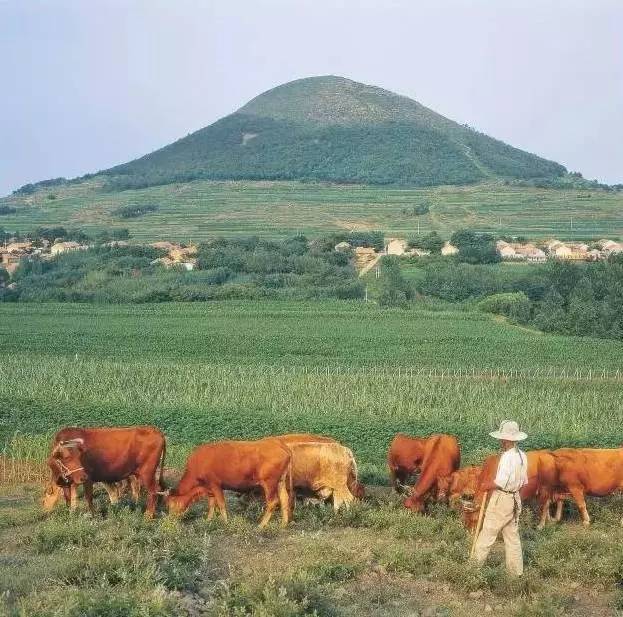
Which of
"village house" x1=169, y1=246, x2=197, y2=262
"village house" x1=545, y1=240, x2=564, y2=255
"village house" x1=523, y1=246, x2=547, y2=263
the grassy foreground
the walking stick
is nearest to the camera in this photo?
the grassy foreground

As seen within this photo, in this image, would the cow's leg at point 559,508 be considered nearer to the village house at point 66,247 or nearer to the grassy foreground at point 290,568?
the grassy foreground at point 290,568

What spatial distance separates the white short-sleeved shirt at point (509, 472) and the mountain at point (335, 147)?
12369cm

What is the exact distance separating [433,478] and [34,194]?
5569 inches

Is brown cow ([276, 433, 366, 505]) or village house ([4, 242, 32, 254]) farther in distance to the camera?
village house ([4, 242, 32, 254])

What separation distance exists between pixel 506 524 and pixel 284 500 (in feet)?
11.0

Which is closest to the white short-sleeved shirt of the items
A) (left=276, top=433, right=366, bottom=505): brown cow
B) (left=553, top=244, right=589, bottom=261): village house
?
(left=276, top=433, right=366, bottom=505): brown cow

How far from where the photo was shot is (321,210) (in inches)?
4311

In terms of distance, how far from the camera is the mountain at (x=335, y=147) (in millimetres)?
137875

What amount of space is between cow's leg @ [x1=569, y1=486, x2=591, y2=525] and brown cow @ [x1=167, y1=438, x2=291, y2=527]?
13.5ft

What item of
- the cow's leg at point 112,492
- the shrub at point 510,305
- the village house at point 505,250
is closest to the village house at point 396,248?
the village house at point 505,250

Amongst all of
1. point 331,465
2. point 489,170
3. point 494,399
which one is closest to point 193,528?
point 331,465

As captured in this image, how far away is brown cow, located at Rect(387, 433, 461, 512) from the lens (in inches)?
556

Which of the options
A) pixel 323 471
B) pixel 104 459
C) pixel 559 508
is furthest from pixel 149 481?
pixel 559 508

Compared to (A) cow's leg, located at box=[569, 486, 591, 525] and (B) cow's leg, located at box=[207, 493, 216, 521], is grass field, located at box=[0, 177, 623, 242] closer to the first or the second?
(B) cow's leg, located at box=[207, 493, 216, 521]
